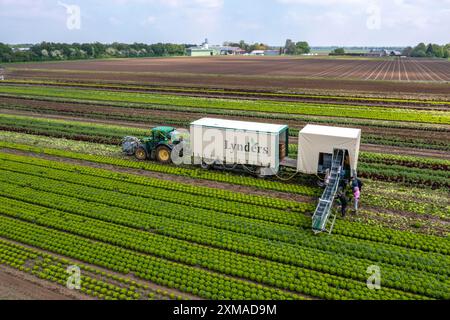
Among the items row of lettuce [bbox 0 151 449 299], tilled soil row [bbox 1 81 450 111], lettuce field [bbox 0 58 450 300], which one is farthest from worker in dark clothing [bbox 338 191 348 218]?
tilled soil row [bbox 1 81 450 111]

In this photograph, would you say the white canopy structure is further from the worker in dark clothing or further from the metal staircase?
the worker in dark clothing

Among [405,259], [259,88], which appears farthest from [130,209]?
[259,88]

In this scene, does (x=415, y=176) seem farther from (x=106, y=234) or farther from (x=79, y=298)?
(x=79, y=298)

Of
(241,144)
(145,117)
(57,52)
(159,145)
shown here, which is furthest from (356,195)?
(57,52)

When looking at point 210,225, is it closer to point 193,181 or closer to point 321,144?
point 193,181

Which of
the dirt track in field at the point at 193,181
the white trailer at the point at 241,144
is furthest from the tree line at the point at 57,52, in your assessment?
the white trailer at the point at 241,144
